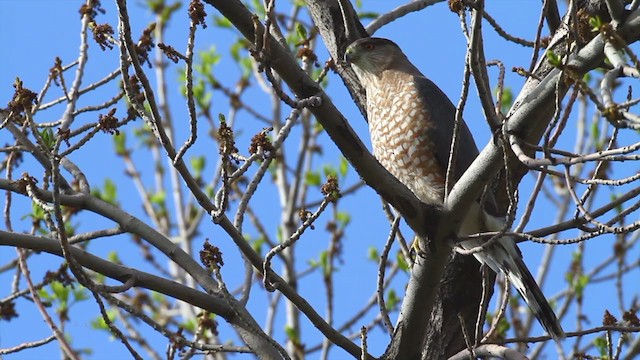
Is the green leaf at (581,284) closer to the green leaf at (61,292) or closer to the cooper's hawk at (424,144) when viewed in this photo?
the cooper's hawk at (424,144)

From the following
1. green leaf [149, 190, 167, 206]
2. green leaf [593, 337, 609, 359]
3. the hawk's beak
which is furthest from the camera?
green leaf [149, 190, 167, 206]

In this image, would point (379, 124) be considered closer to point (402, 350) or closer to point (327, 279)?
point (402, 350)

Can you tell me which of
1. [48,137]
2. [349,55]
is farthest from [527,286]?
[48,137]

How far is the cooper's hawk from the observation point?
4.94 meters

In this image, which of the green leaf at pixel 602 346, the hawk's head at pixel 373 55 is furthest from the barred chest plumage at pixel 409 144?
the green leaf at pixel 602 346

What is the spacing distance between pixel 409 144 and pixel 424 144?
9 cm

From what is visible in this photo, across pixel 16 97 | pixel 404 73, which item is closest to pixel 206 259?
pixel 16 97

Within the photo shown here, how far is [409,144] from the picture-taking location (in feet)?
17.4

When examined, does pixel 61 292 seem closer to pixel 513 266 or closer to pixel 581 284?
pixel 513 266

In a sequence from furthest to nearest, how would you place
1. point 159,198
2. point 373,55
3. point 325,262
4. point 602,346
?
1. point 159,198
2. point 325,262
3. point 373,55
4. point 602,346

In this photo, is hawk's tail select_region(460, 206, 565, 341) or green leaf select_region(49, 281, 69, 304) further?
green leaf select_region(49, 281, 69, 304)

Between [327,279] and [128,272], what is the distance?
3.63 meters

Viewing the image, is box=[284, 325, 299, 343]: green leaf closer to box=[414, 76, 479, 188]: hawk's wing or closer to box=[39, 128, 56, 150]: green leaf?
box=[414, 76, 479, 188]: hawk's wing

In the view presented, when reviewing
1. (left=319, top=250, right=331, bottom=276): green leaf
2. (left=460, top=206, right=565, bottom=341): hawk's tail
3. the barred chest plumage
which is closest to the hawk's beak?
the barred chest plumage
